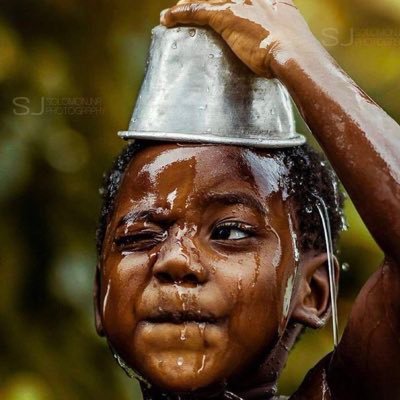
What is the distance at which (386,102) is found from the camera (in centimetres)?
320

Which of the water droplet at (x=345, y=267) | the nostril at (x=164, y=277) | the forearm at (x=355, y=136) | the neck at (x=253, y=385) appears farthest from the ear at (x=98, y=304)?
the water droplet at (x=345, y=267)

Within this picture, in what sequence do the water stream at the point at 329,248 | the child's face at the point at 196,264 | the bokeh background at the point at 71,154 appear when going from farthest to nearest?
the bokeh background at the point at 71,154 → the water stream at the point at 329,248 → the child's face at the point at 196,264

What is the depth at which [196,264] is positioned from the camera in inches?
80.8

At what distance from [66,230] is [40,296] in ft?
0.55

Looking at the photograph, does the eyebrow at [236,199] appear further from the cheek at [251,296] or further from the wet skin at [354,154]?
the wet skin at [354,154]

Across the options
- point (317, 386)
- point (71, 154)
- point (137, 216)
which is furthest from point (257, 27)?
point (71, 154)

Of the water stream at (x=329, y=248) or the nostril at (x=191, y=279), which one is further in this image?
the water stream at (x=329, y=248)

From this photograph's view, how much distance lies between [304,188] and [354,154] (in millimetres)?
327

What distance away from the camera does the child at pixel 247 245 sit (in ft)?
6.48

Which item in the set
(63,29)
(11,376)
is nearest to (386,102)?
(63,29)

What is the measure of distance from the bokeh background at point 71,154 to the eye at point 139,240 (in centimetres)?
107

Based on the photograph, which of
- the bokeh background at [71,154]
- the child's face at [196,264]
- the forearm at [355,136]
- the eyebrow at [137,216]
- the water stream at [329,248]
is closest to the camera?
the forearm at [355,136]

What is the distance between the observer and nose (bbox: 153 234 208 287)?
2.04 meters

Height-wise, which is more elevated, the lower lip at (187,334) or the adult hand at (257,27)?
the adult hand at (257,27)
